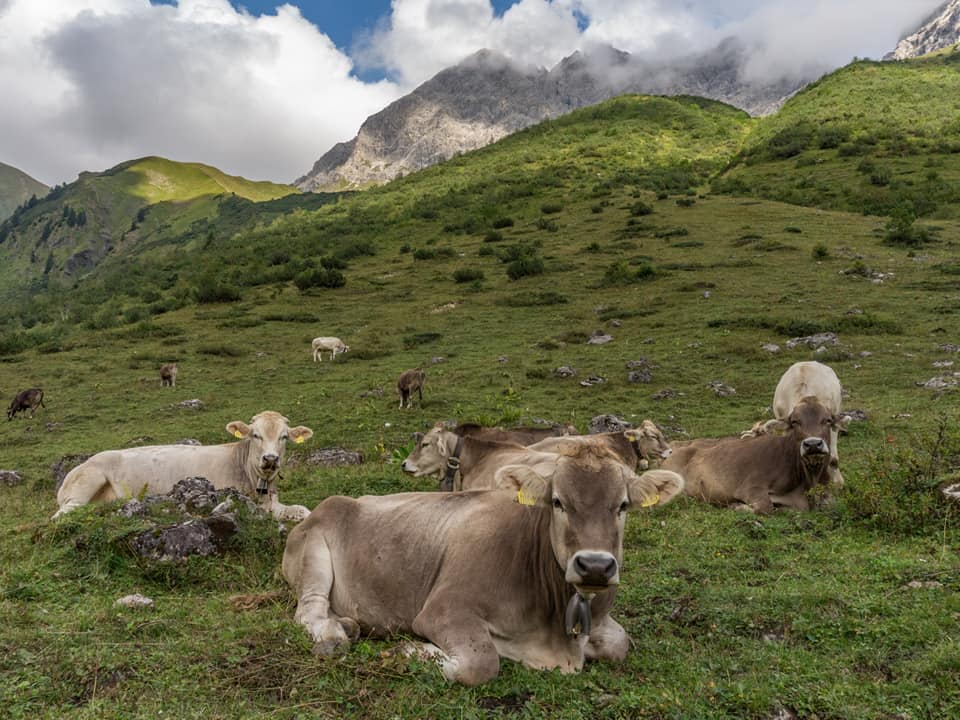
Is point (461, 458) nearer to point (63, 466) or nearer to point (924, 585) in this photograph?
point (924, 585)

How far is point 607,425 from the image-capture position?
14.7 m

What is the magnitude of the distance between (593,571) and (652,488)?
988mm

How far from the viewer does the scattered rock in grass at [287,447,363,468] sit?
45.9ft

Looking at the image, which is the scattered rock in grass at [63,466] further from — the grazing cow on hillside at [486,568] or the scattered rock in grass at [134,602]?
the grazing cow on hillside at [486,568]

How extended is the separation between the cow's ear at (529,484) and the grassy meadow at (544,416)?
573 mm

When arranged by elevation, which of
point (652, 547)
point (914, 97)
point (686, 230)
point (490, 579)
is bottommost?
point (652, 547)

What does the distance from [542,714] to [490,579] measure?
47.5 inches

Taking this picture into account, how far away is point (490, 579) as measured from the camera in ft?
16.7

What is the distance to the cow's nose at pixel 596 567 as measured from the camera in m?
4.14

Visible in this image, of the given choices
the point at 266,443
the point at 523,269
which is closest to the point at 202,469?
the point at 266,443

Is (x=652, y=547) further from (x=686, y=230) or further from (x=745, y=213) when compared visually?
(x=745, y=213)

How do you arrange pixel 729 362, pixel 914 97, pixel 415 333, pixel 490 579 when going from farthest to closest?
pixel 914 97 → pixel 415 333 → pixel 729 362 → pixel 490 579

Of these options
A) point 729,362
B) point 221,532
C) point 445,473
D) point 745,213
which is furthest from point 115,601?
point 745,213

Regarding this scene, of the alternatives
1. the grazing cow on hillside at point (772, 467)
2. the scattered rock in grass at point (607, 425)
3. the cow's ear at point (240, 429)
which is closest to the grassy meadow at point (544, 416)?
the grazing cow on hillside at point (772, 467)
